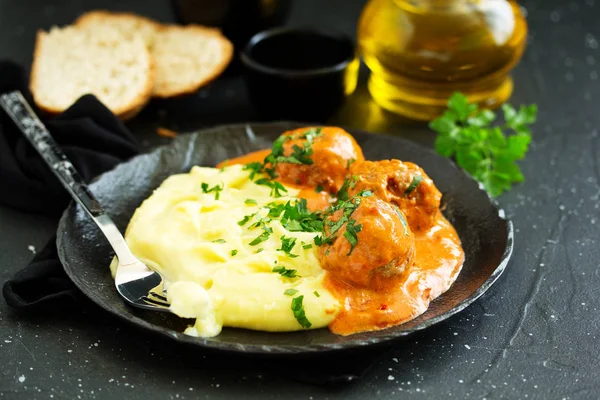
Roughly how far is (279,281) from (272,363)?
0.40m

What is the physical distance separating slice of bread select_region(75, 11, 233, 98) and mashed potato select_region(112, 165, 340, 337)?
186cm

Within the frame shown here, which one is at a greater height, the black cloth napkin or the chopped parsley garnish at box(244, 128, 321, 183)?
the chopped parsley garnish at box(244, 128, 321, 183)

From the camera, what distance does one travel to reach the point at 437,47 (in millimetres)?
5863

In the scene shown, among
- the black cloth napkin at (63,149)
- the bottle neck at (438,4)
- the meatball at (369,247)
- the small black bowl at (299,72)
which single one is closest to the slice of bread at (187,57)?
the small black bowl at (299,72)

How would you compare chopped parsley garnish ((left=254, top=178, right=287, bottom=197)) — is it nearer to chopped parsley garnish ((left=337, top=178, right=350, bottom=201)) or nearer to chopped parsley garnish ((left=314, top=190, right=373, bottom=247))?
chopped parsley garnish ((left=337, top=178, right=350, bottom=201))

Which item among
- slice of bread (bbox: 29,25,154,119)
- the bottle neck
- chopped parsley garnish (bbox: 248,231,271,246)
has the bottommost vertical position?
slice of bread (bbox: 29,25,154,119)

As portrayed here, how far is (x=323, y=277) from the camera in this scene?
12.7 feet

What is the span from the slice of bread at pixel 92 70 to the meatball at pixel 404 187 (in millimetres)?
2551

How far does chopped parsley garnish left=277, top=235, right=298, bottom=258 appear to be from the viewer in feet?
13.2

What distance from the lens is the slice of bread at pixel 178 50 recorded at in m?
6.47

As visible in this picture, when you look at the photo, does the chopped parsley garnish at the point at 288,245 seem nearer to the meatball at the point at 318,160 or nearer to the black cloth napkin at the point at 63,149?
the meatball at the point at 318,160

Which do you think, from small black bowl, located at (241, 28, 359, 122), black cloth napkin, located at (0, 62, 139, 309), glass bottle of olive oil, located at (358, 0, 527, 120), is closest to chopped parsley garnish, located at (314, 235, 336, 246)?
black cloth napkin, located at (0, 62, 139, 309)

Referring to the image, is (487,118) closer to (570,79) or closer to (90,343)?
(570,79)

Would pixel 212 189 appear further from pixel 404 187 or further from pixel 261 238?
pixel 404 187
